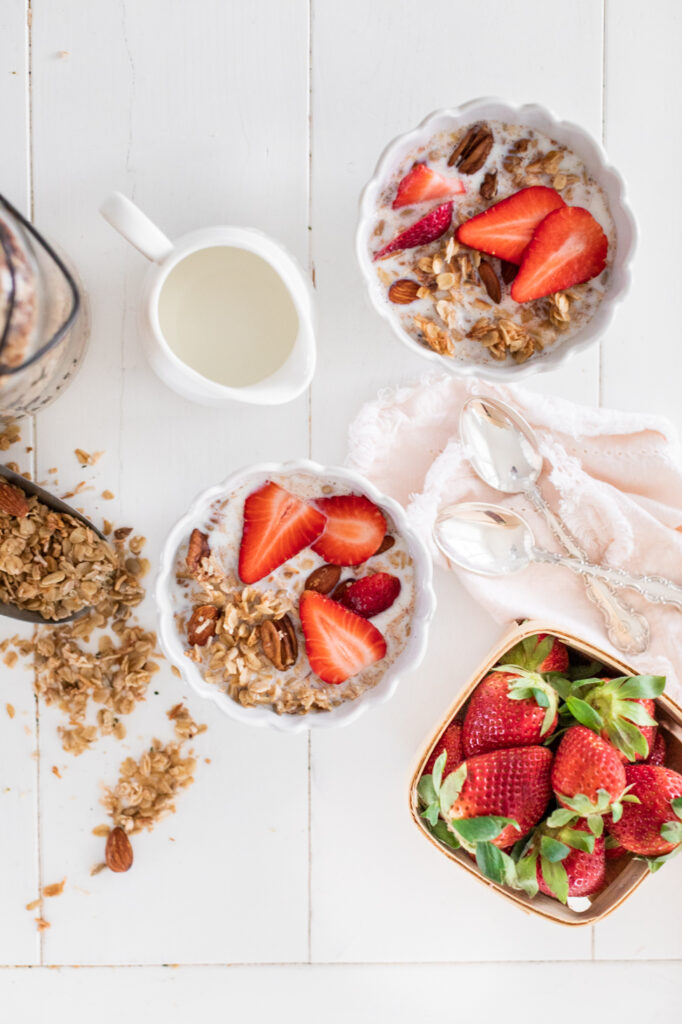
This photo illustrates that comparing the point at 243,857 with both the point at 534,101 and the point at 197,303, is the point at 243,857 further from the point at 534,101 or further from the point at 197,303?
the point at 534,101

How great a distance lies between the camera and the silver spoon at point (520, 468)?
3.01ft

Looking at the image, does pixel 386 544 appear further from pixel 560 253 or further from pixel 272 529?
pixel 560 253

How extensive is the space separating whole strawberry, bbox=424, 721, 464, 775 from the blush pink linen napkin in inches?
5.0

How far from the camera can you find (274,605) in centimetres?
86

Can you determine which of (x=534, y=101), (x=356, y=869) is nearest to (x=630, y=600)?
(x=356, y=869)

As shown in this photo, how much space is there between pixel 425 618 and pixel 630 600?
25 centimetres

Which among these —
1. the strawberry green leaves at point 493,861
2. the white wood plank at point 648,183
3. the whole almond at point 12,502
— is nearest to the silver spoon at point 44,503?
the whole almond at point 12,502

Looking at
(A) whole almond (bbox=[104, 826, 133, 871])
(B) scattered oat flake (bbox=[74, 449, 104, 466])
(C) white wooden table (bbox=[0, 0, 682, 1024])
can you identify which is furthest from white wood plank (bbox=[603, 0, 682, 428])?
(A) whole almond (bbox=[104, 826, 133, 871])

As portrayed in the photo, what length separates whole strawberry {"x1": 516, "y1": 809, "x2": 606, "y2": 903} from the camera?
83 centimetres

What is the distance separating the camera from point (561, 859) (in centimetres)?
85

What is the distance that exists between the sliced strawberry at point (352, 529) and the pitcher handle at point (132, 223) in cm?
28

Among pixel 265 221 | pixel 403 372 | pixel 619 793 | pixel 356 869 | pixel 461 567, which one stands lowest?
pixel 356 869

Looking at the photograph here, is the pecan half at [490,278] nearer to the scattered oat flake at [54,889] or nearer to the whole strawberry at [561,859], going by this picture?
the whole strawberry at [561,859]

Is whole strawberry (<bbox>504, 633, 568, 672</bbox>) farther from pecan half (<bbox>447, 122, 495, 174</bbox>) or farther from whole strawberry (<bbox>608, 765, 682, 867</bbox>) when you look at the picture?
pecan half (<bbox>447, 122, 495, 174</bbox>)
